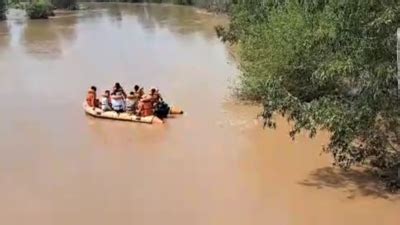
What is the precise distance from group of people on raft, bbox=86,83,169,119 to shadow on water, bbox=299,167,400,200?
19.2 feet

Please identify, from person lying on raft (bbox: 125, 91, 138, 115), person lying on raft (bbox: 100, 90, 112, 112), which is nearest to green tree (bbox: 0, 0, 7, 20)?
person lying on raft (bbox: 100, 90, 112, 112)

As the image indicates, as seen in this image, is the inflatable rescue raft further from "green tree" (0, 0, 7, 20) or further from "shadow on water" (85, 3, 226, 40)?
"green tree" (0, 0, 7, 20)

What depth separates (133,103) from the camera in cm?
1752

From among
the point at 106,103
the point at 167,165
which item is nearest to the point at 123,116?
the point at 106,103

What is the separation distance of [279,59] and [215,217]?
21.0 feet

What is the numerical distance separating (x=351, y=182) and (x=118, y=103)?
786 centimetres

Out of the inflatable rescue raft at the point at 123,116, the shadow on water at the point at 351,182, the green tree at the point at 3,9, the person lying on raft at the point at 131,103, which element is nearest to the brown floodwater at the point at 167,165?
the shadow on water at the point at 351,182

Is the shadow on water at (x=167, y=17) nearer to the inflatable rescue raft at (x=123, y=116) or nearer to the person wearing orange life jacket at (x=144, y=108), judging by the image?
the inflatable rescue raft at (x=123, y=116)

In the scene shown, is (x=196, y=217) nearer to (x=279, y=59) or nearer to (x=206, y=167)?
(x=206, y=167)

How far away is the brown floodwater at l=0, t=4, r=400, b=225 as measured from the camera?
10789 mm

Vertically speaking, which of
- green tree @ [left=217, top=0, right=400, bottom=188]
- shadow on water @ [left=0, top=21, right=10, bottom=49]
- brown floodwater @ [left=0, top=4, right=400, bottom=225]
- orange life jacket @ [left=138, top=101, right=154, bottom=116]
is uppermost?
green tree @ [left=217, top=0, right=400, bottom=188]

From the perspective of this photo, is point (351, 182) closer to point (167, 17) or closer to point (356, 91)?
point (356, 91)

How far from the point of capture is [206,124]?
16719 mm

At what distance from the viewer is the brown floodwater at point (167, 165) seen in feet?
35.4
